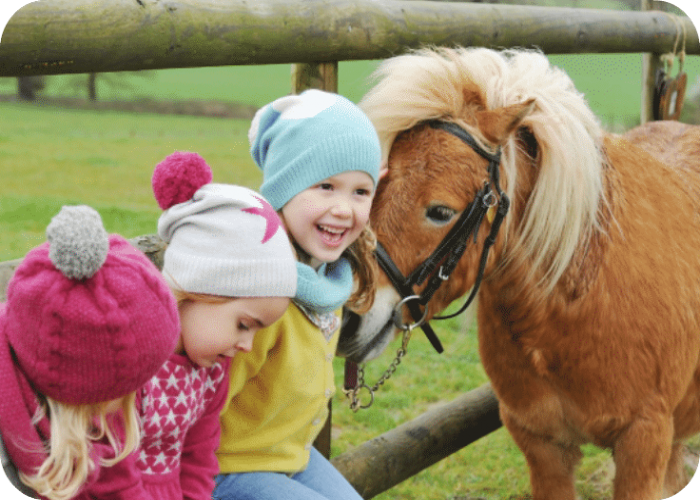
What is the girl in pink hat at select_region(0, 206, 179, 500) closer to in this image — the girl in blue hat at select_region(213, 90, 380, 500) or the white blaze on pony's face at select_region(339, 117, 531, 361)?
the girl in blue hat at select_region(213, 90, 380, 500)

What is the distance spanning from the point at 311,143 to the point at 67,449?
84 cm

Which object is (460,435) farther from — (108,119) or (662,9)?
(108,119)

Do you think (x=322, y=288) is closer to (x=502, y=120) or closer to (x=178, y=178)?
(x=178, y=178)

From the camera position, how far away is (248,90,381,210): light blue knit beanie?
1.62 metres

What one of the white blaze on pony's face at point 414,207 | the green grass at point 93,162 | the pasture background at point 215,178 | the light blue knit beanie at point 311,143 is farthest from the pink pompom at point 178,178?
the green grass at point 93,162

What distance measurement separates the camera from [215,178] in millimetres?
7914

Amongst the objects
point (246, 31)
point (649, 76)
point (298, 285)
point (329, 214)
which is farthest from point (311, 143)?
point (649, 76)

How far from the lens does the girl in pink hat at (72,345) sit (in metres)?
1.03

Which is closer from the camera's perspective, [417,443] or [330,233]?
[330,233]

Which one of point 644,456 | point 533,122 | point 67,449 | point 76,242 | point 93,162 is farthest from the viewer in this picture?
point 93,162

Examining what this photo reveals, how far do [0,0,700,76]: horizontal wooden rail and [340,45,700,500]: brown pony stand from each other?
0.24 m

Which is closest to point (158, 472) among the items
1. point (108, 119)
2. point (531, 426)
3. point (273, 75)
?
point (531, 426)

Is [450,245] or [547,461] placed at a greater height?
[450,245]

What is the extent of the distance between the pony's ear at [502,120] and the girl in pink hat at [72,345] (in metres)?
1.19
